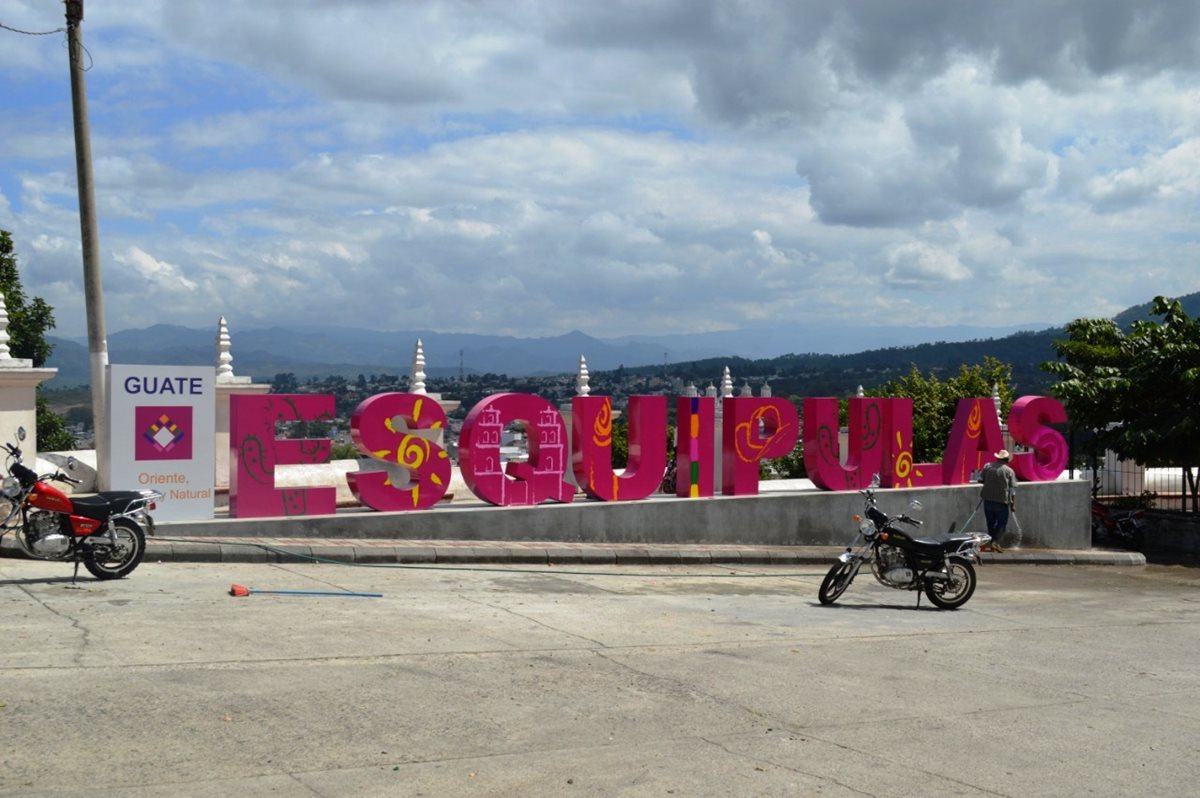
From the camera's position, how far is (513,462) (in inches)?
747

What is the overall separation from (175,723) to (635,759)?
2731mm

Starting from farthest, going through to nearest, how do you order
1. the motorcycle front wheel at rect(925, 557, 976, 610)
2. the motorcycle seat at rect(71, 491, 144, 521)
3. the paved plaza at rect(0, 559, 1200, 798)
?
the motorcycle front wheel at rect(925, 557, 976, 610)
the motorcycle seat at rect(71, 491, 144, 521)
the paved plaza at rect(0, 559, 1200, 798)

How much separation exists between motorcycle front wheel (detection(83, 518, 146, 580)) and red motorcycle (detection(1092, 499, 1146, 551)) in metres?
21.9

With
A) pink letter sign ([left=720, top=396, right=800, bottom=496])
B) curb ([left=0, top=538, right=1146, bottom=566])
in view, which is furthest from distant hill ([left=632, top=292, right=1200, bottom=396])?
curb ([left=0, top=538, right=1146, bottom=566])

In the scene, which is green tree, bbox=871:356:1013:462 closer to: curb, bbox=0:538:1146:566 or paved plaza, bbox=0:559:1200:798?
curb, bbox=0:538:1146:566

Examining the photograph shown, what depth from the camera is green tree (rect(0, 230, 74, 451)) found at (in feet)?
120

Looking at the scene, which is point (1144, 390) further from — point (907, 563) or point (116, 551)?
point (116, 551)

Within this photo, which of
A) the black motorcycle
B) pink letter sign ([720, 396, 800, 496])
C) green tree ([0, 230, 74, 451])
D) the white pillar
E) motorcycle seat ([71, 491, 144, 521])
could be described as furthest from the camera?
green tree ([0, 230, 74, 451])

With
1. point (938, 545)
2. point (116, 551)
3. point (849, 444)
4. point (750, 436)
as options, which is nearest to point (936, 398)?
point (849, 444)

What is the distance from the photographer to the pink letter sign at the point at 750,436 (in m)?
21.2

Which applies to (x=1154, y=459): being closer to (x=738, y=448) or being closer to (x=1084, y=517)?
(x=1084, y=517)

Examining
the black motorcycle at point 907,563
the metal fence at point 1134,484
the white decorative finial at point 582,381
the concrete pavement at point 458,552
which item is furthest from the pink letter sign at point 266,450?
the metal fence at point 1134,484

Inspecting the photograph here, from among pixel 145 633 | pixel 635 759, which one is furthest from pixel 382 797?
pixel 145 633

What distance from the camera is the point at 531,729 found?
7879 mm
